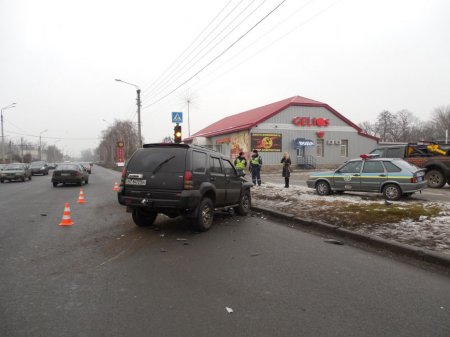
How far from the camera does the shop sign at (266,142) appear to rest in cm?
3256

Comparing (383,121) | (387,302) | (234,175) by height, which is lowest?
(387,302)

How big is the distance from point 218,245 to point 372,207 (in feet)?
15.6

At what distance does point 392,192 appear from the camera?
1148 cm

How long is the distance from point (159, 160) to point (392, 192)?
26.4 ft

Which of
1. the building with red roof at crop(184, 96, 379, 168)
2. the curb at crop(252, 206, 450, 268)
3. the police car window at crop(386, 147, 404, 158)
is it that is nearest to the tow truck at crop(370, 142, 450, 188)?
the police car window at crop(386, 147, 404, 158)

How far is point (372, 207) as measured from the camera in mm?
9039

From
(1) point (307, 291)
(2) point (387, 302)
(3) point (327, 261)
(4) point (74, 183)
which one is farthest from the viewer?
(4) point (74, 183)

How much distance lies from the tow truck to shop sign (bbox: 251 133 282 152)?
16.8 meters

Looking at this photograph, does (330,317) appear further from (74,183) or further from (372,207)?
(74,183)

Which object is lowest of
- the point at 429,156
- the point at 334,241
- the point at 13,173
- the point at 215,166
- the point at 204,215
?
the point at 334,241

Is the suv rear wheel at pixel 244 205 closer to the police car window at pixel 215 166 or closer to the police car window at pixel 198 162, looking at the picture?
the police car window at pixel 215 166

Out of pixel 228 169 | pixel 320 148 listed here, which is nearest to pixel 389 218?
pixel 228 169

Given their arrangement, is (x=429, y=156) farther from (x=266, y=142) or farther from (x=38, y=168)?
(x=38, y=168)

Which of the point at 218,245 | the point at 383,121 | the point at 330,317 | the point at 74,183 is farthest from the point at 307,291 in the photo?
the point at 383,121
